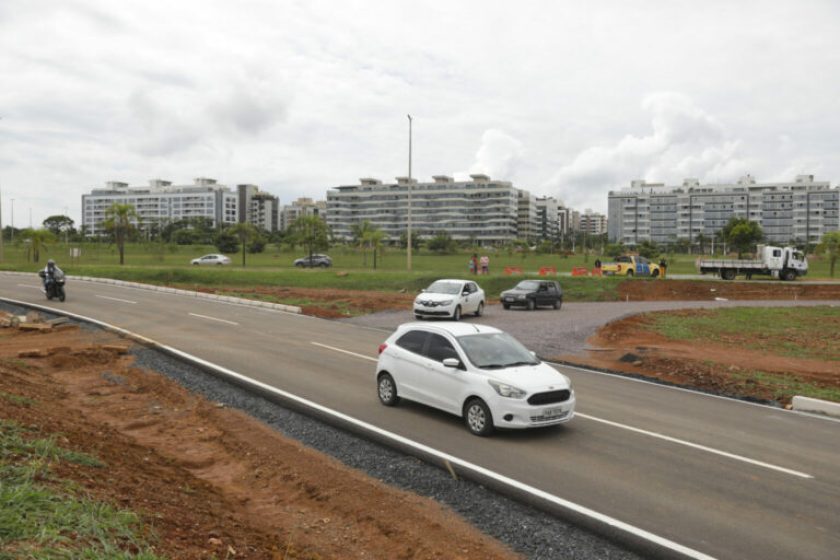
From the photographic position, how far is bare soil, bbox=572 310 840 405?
46.3 ft

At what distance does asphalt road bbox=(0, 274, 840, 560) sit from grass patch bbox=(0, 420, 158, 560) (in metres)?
4.78

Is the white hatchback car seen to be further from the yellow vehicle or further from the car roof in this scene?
the yellow vehicle

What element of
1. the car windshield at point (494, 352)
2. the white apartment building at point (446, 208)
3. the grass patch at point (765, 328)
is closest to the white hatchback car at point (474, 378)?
the car windshield at point (494, 352)

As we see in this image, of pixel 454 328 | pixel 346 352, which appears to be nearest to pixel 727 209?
pixel 346 352

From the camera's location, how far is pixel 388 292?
125 ft

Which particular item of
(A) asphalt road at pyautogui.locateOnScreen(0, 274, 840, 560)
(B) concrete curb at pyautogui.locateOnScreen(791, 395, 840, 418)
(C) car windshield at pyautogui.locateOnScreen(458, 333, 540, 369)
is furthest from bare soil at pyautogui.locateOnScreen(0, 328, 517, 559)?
(B) concrete curb at pyautogui.locateOnScreen(791, 395, 840, 418)

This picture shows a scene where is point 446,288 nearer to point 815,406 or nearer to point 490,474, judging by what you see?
point 815,406

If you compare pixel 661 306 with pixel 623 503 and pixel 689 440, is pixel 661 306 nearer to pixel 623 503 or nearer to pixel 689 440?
pixel 689 440

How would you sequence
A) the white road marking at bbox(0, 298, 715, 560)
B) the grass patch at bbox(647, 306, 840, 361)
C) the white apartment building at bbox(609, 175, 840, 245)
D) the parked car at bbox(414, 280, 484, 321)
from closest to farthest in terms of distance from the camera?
the white road marking at bbox(0, 298, 715, 560) < the grass patch at bbox(647, 306, 840, 361) < the parked car at bbox(414, 280, 484, 321) < the white apartment building at bbox(609, 175, 840, 245)

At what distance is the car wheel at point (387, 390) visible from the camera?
464 inches

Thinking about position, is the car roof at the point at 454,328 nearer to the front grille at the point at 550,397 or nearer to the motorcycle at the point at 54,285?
the front grille at the point at 550,397

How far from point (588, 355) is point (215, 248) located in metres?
92.6

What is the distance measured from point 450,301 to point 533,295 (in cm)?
733

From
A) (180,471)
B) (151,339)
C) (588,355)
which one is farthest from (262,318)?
(180,471)
